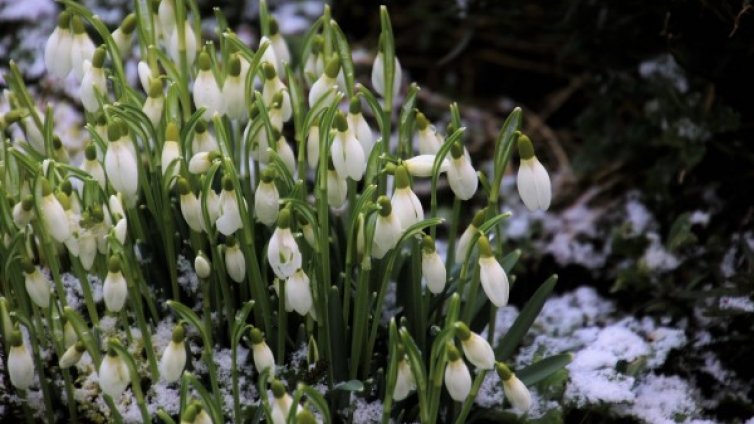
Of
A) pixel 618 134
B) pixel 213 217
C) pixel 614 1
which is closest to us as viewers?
pixel 213 217

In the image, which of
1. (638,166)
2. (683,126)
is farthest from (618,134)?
(683,126)

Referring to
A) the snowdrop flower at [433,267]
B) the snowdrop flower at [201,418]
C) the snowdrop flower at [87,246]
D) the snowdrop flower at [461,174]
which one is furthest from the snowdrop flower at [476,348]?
the snowdrop flower at [87,246]

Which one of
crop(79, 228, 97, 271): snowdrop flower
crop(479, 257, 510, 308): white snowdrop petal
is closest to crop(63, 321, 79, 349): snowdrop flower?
crop(79, 228, 97, 271): snowdrop flower

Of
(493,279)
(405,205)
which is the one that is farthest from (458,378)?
(405,205)

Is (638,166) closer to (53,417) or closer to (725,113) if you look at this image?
(725,113)

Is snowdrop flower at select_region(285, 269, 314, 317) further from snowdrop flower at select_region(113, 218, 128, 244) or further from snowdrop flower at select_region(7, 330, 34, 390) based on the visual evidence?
snowdrop flower at select_region(7, 330, 34, 390)

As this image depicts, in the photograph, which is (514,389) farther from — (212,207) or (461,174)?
(212,207)
